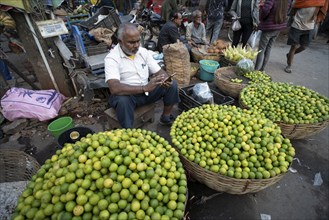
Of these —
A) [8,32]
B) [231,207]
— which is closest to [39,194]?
[231,207]

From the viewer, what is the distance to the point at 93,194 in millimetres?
1370

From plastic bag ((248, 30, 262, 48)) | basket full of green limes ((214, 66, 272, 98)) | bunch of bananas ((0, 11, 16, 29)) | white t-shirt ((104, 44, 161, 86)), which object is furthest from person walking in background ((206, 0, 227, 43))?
bunch of bananas ((0, 11, 16, 29))

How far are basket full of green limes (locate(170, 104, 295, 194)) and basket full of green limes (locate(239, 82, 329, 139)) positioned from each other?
1.80ft

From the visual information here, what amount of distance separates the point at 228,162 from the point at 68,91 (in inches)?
148

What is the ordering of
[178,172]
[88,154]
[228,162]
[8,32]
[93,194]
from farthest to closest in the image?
1. [8,32]
2. [228,162]
3. [178,172]
4. [88,154]
5. [93,194]

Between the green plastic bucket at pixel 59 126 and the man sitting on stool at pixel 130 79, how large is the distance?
0.81 m

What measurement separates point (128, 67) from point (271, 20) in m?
3.72

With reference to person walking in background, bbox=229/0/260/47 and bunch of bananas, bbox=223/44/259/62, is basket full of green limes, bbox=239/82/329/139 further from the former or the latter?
person walking in background, bbox=229/0/260/47

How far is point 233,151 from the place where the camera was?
198cm

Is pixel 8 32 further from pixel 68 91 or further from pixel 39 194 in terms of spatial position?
pixel 39 194

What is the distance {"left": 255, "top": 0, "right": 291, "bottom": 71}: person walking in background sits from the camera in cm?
416

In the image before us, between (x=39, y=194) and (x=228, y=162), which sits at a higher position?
(x=39, y=194)

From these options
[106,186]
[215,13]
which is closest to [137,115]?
[106,186]

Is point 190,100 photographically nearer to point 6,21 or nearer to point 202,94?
point 202,94
